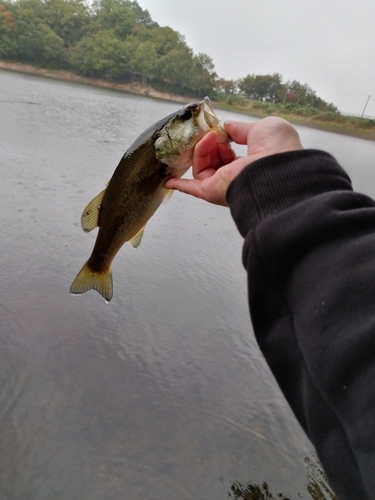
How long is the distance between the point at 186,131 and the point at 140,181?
0.42 metres

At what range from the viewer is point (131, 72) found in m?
65.7

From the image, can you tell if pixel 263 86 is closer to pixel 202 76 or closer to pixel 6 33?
pixel 202 76

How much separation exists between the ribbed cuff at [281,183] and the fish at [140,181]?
0.73 m

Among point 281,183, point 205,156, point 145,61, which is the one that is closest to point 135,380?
point 205,156

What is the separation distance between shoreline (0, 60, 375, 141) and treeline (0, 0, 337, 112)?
5.84 feet

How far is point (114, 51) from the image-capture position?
65688 mm

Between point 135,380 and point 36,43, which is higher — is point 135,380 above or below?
below

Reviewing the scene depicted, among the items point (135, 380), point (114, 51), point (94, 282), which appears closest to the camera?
point (94, 282)

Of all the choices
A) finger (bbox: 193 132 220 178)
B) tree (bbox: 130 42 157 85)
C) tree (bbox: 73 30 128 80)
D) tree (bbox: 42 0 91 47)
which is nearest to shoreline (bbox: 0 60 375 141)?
tree (bbox: 73 30 128 80)

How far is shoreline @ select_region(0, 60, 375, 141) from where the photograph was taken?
46.0 m

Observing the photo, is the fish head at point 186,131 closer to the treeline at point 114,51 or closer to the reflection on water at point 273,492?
the reflection on water at point 273,492

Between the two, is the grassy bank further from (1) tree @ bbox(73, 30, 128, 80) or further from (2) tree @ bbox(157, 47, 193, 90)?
(1) tree @ bbox(73, 30, 128, 80)

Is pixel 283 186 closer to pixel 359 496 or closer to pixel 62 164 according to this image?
pixel 359 496

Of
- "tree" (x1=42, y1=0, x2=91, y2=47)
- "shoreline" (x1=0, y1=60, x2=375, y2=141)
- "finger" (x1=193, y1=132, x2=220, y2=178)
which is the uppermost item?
"tree" (x1=42, y1=0, x2=91, y2=47)
